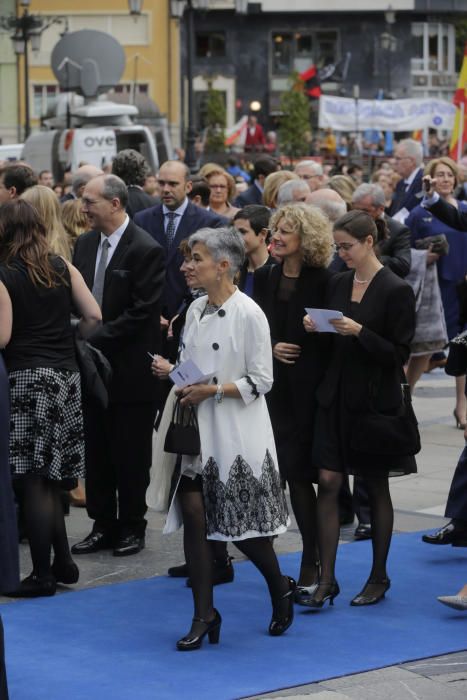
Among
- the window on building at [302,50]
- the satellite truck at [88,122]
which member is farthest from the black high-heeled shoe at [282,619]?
the window on building at [302,50]

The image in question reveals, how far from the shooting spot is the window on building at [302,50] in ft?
232

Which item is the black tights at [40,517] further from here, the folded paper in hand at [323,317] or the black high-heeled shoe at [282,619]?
the folded paper in hand at [323,317]

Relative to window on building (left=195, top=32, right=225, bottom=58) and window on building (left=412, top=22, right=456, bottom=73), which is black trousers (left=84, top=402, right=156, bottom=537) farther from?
window on building (left=412, top=22, right=456, bottom=73)

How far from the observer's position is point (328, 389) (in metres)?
7.07

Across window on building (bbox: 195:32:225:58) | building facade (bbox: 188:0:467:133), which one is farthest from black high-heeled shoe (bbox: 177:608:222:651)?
window on building (bbox: 195:32:225:58)

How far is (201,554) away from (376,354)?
131 centimetres

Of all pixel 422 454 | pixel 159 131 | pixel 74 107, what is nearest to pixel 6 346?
pixel 422 454

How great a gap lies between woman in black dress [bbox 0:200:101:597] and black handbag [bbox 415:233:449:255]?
18.6 ft

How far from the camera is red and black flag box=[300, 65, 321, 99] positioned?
200ft

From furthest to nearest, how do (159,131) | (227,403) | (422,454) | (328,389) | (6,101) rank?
(6,101)
(159,131)
(422,454)
(328,389)
(227,403)

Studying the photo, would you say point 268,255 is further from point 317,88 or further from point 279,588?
point 317,88

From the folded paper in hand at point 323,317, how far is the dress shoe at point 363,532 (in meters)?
1.98

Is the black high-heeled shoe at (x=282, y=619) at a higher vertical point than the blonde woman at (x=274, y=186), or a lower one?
lower

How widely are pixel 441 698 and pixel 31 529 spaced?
2.37m
